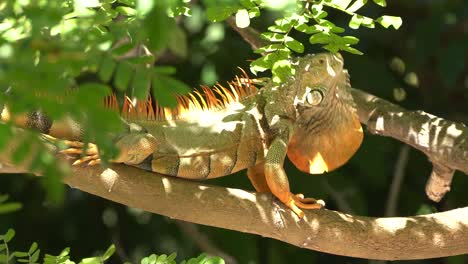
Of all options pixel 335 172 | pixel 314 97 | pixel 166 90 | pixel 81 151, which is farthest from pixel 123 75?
pixel 335 172

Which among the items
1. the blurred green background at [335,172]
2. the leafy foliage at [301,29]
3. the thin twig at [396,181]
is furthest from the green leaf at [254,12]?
the thin twig at [396,181]

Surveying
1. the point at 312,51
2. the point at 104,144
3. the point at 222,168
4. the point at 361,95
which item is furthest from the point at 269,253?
the point at 104,144

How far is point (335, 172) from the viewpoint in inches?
168

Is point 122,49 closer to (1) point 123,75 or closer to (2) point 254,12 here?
(1) point 123,75

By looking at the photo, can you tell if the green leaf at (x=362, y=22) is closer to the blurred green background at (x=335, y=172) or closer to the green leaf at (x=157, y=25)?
the green leaf at (x=157, y=25)

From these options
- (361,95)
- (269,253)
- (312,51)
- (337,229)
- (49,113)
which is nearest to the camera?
(49,113)

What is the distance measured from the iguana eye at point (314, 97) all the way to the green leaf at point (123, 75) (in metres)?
1.43

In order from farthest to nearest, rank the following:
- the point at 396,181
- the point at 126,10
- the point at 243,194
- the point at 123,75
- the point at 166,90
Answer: the point at 396,181
the point at 243,194
the point at 126,10
the point at 123,75
the point at 166,90

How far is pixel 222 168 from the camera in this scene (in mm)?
2766

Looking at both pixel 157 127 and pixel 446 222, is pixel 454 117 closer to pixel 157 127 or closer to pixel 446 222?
pixel 446 222

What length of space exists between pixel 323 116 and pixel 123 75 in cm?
155

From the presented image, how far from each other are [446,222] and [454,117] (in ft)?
6.19

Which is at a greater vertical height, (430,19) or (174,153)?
(174,153)

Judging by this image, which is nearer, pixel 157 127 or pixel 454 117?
pixel 157 127
